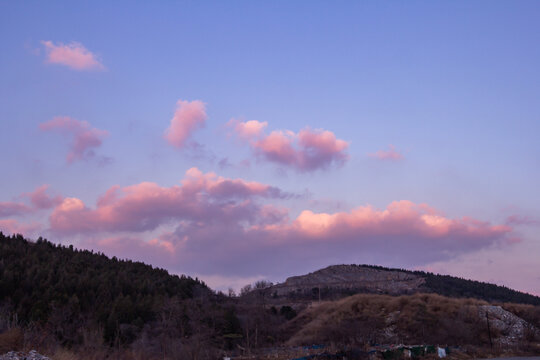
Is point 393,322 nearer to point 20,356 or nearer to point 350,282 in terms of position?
point 20,356

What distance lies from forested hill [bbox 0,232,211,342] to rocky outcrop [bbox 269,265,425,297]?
37.7m

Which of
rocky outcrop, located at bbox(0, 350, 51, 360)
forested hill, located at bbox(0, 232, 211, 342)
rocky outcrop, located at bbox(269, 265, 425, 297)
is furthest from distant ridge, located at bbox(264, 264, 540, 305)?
rocky outcrop, located at bbox(0, 350, 51, 360)

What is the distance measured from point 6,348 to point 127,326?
1115 inches

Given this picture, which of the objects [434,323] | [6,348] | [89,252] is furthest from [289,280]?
[6,348]

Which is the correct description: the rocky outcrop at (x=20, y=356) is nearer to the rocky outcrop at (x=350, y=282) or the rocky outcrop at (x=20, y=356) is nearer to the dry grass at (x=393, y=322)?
the dry grass at (x=393, y=322)

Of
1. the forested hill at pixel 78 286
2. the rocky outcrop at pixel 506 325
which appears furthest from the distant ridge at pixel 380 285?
the rocky outcrop at pixel 506 325

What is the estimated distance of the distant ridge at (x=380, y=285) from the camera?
104500mm

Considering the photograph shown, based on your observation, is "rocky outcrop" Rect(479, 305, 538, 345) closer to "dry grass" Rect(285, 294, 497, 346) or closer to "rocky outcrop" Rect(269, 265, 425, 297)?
"dry grass" Rect(285, 294, 497, 346)

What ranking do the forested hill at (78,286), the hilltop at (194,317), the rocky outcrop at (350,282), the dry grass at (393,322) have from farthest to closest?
the rocky outcrop at (350,282) → the forested hill at (78,286) → the dry grass at (393,322) → the hilltop at (194,317)

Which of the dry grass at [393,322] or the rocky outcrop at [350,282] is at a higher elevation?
the rocky outcrop at [350,282]

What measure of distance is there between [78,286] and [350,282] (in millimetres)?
75241

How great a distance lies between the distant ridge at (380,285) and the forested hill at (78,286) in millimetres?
34890

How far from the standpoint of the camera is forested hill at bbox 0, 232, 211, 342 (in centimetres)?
4650

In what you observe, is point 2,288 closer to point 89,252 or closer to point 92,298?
point 92,298
